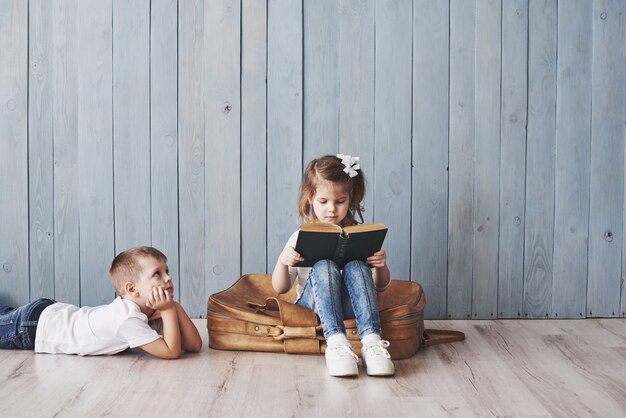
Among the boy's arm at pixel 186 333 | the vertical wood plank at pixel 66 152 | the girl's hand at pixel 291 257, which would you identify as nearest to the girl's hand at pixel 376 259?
the girl's hand at pixel 291 257

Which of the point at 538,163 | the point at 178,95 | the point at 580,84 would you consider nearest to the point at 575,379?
the point at 538,163

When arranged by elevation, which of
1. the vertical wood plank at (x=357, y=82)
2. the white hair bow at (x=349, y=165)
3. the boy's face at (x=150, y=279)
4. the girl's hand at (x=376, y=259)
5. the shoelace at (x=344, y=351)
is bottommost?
the shoelace at (x=344, y=351)

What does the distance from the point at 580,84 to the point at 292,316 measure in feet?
5.07

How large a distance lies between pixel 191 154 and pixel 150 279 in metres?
0.75

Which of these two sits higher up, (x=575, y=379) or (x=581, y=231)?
(x=581, y=231)

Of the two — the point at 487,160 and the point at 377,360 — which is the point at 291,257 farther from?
the point at 487,160

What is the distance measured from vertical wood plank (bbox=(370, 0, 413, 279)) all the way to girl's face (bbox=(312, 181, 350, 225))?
0.44 m

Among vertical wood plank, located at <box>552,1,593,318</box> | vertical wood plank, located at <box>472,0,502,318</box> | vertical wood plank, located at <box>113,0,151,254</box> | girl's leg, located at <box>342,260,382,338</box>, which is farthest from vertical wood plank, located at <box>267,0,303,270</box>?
vertical wood plank, located at <box>552,1,593,318</box>

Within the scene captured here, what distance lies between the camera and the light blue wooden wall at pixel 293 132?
9.50 feet

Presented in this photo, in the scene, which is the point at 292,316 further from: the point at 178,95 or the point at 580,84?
the point at 580,84

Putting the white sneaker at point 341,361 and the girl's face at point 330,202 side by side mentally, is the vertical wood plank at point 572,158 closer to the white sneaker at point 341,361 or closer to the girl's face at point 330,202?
the girl's face at point 330,202

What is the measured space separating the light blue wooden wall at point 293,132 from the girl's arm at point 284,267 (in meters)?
0.46

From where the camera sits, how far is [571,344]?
8.38ft

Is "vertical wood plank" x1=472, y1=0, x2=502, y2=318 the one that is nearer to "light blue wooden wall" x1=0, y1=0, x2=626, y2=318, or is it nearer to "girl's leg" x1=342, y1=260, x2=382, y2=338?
"light blue wooden wall" x1=0, y1=0, x2=626, y2=318
